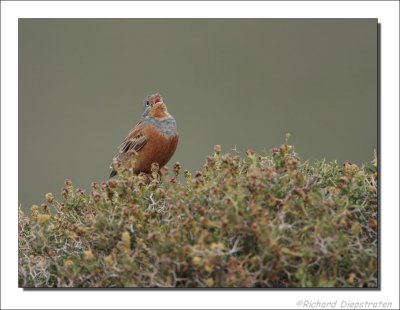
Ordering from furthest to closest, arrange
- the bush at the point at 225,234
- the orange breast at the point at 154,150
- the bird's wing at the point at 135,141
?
the bird's wing at the point at 135,141 < the orange breast at the point at 154,150 < the bush at the point at 225,234

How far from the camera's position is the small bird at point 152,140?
19.4 ft

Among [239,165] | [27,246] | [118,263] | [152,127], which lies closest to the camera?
[118,263]

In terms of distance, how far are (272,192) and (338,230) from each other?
0.39 meters

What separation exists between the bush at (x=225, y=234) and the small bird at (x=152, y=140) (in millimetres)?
2200

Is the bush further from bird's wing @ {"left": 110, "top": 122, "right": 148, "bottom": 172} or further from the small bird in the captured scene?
bird's wing @ {"left": 110, "top": 122, "right": 148, "bottom": 172}

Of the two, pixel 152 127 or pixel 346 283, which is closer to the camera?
pixel 346 283

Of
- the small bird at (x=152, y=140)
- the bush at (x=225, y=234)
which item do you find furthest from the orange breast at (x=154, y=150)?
the bush at (x=225, y=234)

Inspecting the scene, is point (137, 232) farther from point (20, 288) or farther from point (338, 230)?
point (338, 230)

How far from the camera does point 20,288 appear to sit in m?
3.07

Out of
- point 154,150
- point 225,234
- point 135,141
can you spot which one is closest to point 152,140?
point 154,150

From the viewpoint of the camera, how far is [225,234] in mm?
2949

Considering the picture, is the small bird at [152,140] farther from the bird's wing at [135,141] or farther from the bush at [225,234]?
the bush at [225,234]

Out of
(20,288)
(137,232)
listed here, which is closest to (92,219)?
(137,232)

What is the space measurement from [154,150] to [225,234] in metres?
3.07
